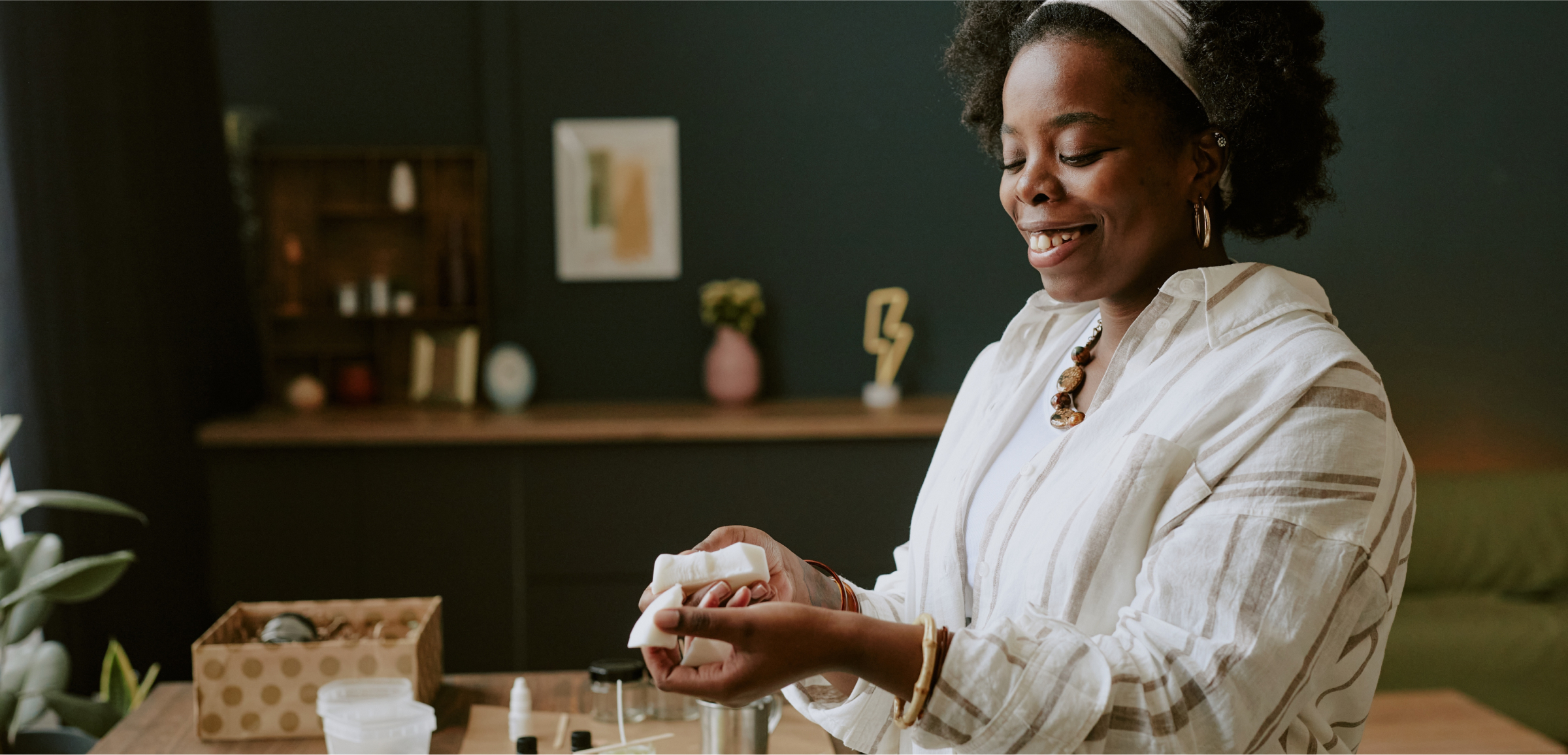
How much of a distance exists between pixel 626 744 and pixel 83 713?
51.1 inches

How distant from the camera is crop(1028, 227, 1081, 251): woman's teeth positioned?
1.08m

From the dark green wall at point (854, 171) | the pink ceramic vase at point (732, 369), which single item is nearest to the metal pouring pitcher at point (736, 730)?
the pink ceramic vase at point (732, 369)

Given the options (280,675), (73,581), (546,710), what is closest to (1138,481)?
(546,710)

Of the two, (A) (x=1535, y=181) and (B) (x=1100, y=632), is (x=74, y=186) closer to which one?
(B) (x=1100, y=632)

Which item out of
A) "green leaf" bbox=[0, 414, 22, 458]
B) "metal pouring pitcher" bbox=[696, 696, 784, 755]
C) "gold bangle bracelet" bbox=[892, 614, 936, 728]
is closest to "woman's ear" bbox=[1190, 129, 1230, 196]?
"gold bangle bracelet" bbox=[892, 614, 936, 728]

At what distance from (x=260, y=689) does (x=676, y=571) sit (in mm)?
851

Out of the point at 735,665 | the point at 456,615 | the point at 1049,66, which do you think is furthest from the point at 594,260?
the point at 735,665

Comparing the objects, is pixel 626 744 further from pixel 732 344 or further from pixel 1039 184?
pixel 732 344

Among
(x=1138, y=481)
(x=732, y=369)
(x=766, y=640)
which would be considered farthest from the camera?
(x=732, y=369)

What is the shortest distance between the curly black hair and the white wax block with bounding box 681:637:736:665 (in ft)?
1.99

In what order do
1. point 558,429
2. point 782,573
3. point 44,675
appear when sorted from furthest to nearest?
1. point 558,429
2. point 44,675
3. point 782,573

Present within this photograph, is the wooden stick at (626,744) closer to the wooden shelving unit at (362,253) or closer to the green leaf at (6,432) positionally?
the green leaf at (6,432)

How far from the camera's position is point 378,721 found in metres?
1.40

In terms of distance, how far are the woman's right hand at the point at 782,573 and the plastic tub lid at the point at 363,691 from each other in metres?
0.57
